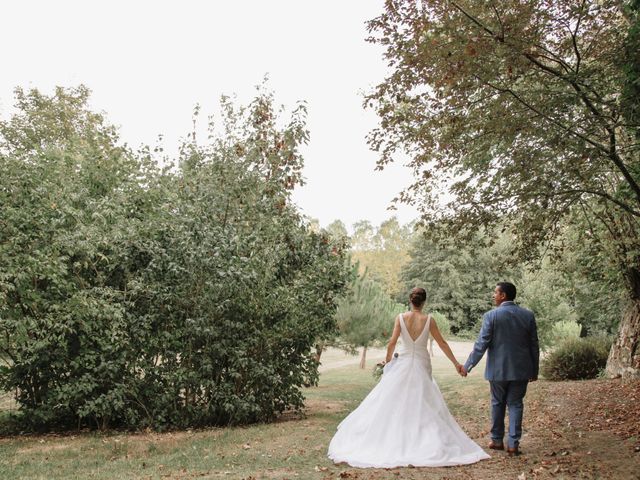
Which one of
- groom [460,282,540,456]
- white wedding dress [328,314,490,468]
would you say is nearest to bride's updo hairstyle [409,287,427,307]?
white wedding dress [328,314,490,468]

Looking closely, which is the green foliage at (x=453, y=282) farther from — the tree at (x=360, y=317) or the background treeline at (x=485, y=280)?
the tree at (x=360, y=317)

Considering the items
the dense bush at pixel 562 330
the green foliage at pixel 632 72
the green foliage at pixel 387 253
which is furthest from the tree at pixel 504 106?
the green foliage at pixel 387 253

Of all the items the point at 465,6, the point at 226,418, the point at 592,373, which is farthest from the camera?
the point at 592,373

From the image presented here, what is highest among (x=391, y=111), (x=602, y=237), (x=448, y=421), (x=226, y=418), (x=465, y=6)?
(x=465, y=6)

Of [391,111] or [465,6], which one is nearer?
[465,6]

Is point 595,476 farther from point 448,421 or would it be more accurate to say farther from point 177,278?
point 177,278

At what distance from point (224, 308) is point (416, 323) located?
14.4ft

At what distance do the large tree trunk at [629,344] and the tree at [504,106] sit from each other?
19.0 ft

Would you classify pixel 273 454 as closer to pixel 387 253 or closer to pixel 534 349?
pixel 534 349

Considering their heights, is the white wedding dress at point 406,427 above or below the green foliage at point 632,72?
below

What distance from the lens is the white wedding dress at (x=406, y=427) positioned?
20.4 ft

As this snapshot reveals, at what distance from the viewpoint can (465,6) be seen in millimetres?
7953

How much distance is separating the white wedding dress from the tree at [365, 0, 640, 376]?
3187mm

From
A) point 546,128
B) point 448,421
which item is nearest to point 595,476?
point 448,421
